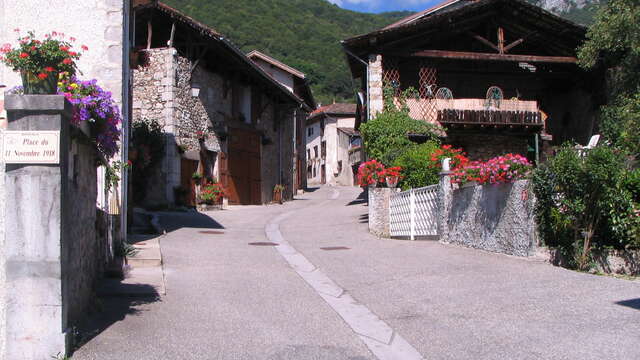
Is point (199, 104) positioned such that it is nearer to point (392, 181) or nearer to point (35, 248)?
point (392, 181)

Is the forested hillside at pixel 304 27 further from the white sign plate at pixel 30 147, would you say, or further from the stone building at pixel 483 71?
the white sign plate at pixel 30 147

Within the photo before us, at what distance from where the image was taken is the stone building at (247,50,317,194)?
116 ft

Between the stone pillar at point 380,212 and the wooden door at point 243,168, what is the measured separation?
9.32m

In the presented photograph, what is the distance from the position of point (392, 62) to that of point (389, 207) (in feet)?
22.9

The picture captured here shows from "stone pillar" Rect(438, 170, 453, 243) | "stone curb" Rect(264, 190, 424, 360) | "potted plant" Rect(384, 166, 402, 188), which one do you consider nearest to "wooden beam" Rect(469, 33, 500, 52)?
"potted plant" Rect(384, 166, 402, 188)

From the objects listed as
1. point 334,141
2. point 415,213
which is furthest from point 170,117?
point 334,141

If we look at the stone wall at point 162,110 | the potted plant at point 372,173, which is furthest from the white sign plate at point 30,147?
the stone wall at point 162,110

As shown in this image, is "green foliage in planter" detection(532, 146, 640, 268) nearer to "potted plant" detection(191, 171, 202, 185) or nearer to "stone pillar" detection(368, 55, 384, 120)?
"stone pillar" detection(368, 55, 384, 120)

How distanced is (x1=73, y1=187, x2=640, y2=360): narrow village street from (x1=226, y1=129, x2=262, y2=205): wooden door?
1318 cm

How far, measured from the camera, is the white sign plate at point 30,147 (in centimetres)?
467

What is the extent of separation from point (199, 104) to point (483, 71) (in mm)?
9766

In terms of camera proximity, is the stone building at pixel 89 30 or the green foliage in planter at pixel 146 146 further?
the green foliage in planter at pixel 146 146

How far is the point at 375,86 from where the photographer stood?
20203 mm

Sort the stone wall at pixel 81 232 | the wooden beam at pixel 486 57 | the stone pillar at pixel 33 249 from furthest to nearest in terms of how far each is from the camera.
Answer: the wooden beam at pixel 486 57 < the stone wall at pixel 81 232 < the stone pillar at pixel 33 249
